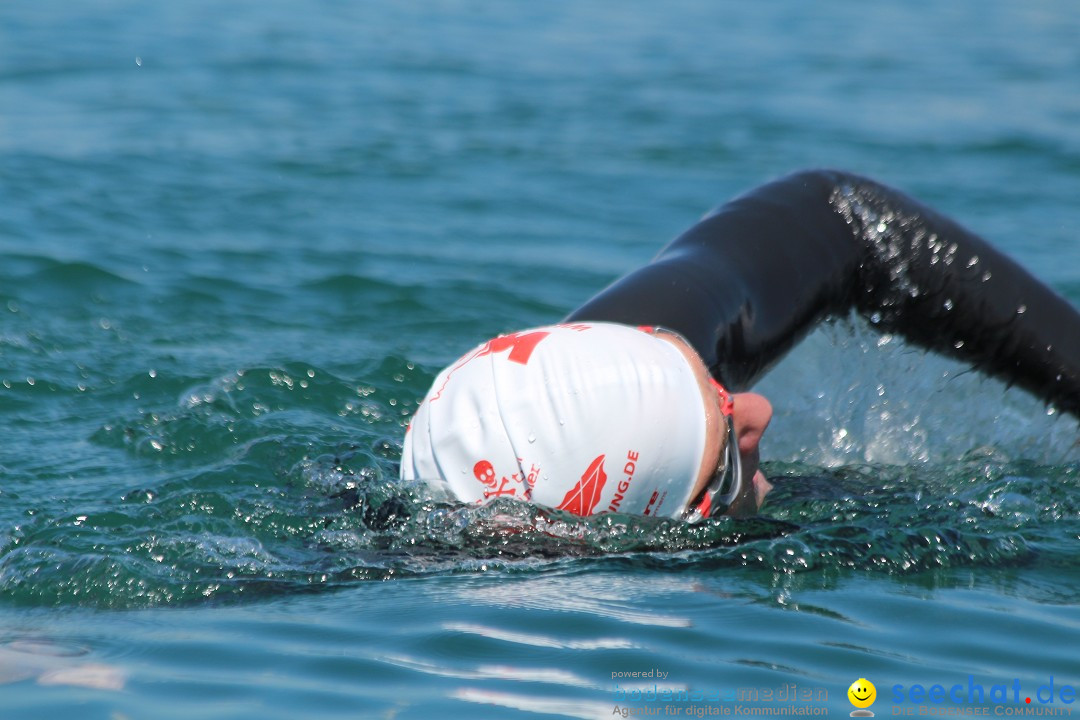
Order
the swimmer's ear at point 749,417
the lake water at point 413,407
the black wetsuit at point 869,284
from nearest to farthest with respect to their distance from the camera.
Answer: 1. the lake water at point 413,407
2. the swimmer's ear at point 749,417
3. the black wetsuit at point 869,284

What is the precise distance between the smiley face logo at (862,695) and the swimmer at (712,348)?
0.75 m

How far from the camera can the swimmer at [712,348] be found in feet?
12.7

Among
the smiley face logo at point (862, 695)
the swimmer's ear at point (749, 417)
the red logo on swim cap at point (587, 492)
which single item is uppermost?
the swimmer's ear at point (749, 417)

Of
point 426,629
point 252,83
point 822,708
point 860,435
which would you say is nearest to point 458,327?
point 860,435

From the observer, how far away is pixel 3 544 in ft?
15.2

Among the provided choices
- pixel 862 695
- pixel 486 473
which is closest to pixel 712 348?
pixel 486 473

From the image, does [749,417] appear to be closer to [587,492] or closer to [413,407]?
[587,492]

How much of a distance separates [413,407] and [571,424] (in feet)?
10.2

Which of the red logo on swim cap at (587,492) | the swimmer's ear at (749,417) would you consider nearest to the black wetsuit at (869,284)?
the swimmer's ear at (749,417)

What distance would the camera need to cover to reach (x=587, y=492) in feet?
12.9

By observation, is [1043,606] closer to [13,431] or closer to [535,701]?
[535,701]

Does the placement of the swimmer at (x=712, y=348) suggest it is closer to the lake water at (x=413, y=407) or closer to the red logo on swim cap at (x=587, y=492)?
the red logo on swim cap at (x=587, y=492)

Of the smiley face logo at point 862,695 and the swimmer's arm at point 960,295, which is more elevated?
the swimmer's arm at point 960,295

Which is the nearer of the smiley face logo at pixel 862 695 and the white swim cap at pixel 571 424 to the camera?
the smiley face logo at pixel 862 695
